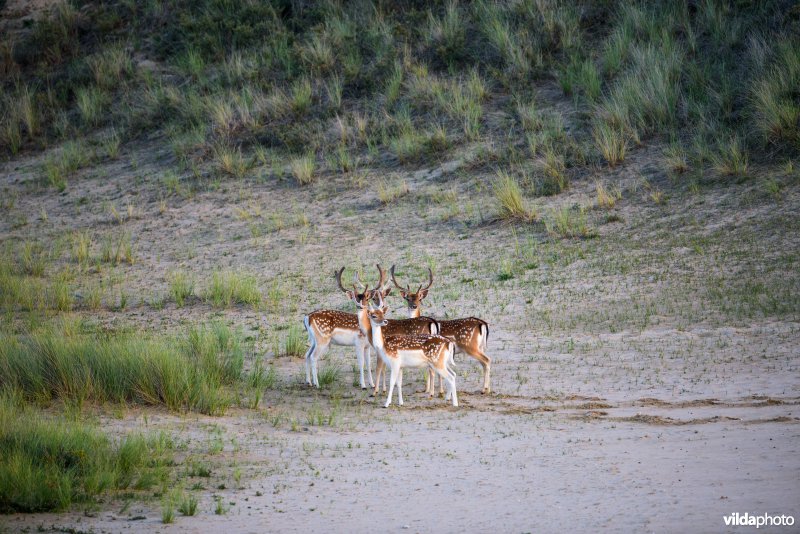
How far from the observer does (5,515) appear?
7598 mm

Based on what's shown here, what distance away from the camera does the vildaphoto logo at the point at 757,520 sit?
6.77 meters

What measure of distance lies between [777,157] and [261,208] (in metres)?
10.0

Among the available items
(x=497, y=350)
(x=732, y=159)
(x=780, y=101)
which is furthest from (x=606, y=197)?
(x=497, y=350)

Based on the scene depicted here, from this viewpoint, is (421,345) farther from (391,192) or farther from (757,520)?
(391,192)

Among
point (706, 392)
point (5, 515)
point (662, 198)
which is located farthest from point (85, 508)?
point (662, 198)

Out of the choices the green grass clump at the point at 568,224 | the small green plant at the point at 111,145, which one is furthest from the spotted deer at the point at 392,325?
the small green plant at the point at 111,145

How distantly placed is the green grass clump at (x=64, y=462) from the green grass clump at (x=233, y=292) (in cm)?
588

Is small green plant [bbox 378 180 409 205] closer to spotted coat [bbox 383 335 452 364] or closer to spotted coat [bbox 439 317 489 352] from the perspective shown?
spotted coat [bbox 439 317 489 352]

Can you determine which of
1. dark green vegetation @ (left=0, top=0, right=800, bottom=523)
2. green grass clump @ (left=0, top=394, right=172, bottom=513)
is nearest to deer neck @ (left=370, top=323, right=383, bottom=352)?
dark green vegetation @ (left=0, top=0, right=800, bottom=523)

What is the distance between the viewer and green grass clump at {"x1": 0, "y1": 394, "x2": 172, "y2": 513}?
769 centimetres

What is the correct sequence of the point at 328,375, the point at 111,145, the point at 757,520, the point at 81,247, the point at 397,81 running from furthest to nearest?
1. the point at 111,145
2. the point at 397,81
3. the point at 81,247
4. the point at 328,375
5. the point at 757,520

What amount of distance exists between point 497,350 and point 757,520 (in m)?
5.97

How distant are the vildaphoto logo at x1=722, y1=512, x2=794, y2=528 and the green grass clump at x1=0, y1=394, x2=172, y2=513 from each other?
4.59 metres

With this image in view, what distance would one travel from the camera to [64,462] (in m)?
8.46
